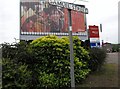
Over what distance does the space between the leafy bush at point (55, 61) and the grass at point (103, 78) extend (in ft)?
1.33

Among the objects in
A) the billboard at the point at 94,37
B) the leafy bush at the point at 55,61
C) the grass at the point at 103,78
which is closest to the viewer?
the billboard at the point at 94,37

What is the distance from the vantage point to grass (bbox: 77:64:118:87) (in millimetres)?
12055

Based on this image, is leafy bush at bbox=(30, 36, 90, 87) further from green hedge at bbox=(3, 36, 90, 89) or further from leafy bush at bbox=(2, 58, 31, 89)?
leafy bush at bbox=(2, 58, 31, 89)

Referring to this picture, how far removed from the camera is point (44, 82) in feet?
36.8

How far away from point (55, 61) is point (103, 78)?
2.87m

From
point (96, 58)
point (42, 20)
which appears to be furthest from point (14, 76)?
point (42, 20)

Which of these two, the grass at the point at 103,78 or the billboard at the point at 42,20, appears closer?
the grass at the point at 103,78

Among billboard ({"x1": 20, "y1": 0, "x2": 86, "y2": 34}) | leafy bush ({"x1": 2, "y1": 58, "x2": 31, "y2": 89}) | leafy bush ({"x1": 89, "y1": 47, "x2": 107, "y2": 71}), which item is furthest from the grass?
billboard ({"x1": 20, "y1": 0, "x2": 86, "y2": 34})

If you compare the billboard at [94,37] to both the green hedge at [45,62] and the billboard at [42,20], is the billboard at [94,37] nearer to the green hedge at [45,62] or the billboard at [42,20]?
the green hedge at [45,62]

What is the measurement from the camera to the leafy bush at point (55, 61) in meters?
11.3

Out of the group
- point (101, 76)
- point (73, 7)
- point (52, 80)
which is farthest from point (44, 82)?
point (73, 7)

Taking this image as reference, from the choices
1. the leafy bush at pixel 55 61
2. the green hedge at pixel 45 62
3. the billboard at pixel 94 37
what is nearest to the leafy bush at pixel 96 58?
the green hedge at pixel 45 62

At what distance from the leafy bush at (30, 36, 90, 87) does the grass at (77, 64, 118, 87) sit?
41 cm

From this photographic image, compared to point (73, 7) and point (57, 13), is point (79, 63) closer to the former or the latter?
point (73, 7)
